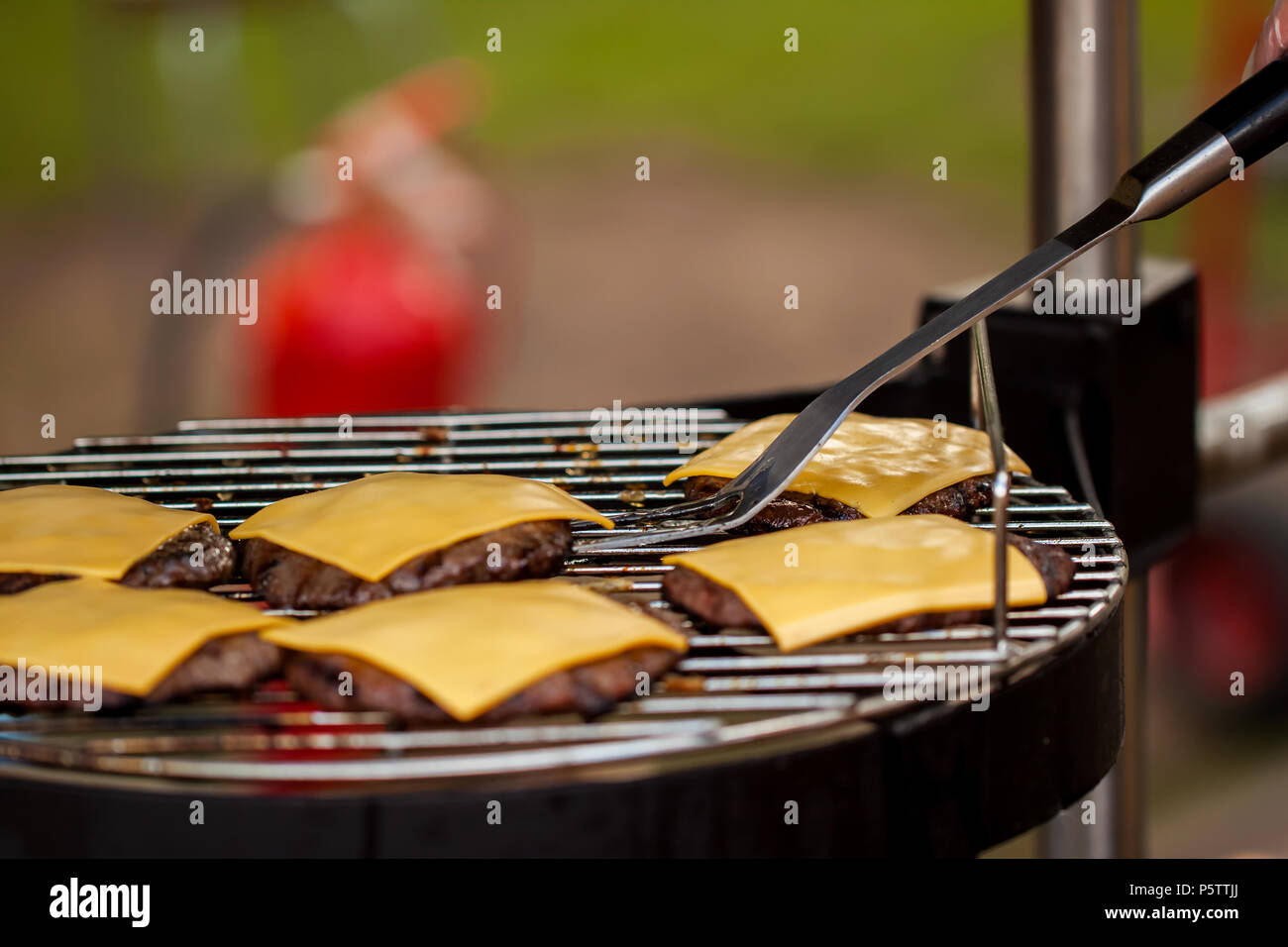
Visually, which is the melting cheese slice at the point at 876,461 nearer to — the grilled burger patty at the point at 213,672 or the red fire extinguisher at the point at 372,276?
the grilled burger patty at the point at 213,672

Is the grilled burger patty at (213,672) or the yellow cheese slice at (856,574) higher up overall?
the yellow cheese slice at (856,574)

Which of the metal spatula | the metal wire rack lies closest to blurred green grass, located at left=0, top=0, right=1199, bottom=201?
the metal spatula

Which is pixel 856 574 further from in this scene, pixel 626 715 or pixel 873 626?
pixel 626 715

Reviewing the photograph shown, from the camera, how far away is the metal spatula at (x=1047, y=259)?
1.83m

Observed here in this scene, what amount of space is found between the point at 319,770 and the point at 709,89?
28.7 ft

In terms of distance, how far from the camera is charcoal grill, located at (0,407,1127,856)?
128 centimetres

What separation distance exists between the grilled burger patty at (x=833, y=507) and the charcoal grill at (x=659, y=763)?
0.34 m

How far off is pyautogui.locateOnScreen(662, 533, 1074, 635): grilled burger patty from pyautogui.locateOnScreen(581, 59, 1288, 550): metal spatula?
220 millimetres

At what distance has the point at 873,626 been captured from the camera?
162 centimetres

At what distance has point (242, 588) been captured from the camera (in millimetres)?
1915

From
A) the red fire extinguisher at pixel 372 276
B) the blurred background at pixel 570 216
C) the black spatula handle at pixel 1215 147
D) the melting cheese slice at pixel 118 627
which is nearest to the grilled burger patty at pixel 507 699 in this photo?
the melting cheese slice at pixel 118 627

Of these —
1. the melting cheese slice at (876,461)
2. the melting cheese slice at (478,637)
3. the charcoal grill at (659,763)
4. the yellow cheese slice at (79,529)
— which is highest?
the melting cheese slice at (876,461)
